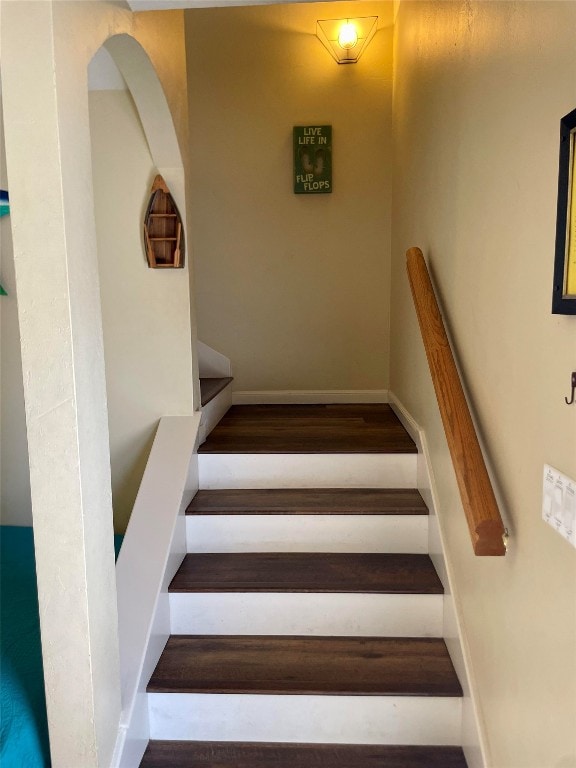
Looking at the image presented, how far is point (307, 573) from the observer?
211 centimetres

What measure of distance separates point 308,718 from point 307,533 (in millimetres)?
671

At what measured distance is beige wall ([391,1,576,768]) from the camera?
106 cm

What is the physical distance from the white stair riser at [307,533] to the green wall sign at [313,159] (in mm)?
2225

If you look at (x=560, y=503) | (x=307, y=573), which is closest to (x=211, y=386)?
(x=307, y=573)

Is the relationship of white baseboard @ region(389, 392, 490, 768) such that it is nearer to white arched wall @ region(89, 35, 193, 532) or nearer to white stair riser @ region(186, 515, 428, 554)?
white stair riser @ region(186, 515, 428, 554)

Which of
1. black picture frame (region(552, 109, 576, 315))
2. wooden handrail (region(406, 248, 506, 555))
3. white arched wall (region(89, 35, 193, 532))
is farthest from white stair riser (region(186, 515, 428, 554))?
black picture frame (region(552, 109, 576, 315))

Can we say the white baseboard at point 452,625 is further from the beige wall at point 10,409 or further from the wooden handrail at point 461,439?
the beige wall at point 10,409

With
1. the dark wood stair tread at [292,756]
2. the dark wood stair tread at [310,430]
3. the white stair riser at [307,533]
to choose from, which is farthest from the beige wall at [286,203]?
the dark wood stair tread at [292,756]

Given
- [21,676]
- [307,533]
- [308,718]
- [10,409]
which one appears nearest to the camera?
[21,676]

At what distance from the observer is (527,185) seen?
1.21 metres

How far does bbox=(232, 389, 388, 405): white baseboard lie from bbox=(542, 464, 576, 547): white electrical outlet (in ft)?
8.72

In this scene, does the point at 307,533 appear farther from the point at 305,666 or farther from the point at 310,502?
the point at 305,666

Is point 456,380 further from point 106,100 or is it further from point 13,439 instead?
point 13,439

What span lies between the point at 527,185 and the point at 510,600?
0.94 metres
